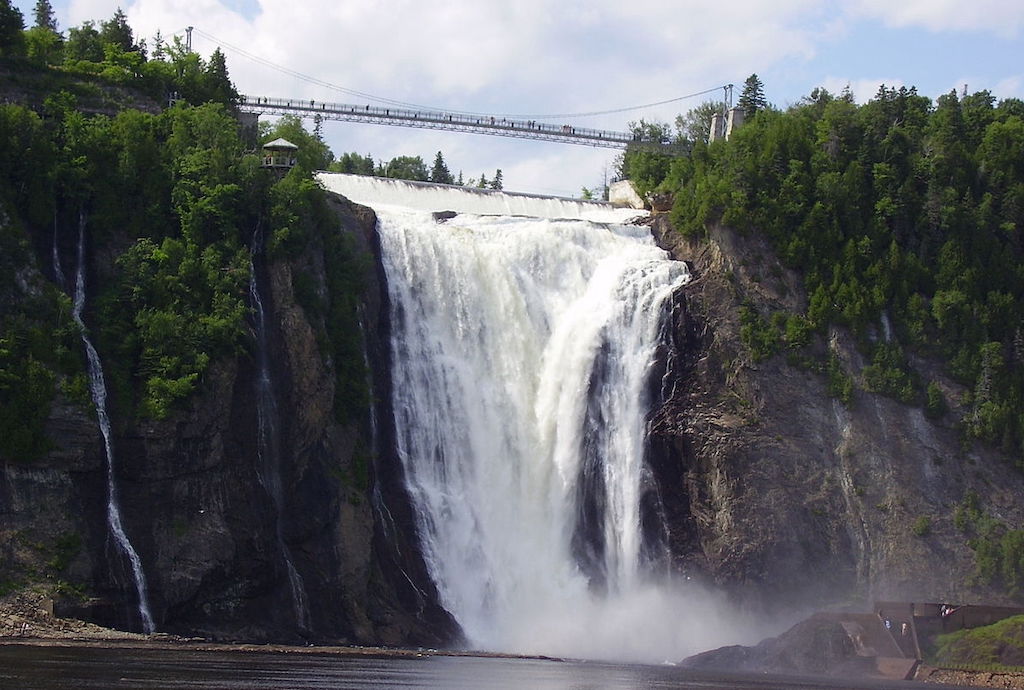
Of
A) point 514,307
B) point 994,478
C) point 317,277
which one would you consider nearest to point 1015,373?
point 994,478

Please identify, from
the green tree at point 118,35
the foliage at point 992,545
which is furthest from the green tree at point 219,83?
the foliage at point 992,545

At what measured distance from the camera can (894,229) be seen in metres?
108

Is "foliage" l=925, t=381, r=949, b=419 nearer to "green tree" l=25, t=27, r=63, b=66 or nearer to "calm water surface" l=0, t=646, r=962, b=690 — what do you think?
"calm water surface" l=0, t=646, r=962, b=690

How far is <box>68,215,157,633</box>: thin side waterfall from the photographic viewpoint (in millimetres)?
75875

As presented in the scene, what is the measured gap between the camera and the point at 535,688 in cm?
6544

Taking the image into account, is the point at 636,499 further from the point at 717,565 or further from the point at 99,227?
the point at 99,227

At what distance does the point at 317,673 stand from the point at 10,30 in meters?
43.8

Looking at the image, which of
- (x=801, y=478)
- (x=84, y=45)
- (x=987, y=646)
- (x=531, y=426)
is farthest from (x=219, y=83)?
(x=987, y=646)

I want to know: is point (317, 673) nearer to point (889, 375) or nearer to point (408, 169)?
point (889, 375)

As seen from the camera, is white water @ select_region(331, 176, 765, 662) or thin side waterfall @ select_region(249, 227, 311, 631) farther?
white water @ select_region(331, 176, 765, 662)

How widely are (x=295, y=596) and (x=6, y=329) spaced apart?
58.8 ft

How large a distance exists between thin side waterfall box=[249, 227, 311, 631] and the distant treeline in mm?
30121

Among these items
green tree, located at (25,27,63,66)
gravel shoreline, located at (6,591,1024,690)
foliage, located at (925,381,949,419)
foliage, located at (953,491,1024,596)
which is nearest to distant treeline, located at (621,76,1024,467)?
foliage, located at (925,381,949,419)

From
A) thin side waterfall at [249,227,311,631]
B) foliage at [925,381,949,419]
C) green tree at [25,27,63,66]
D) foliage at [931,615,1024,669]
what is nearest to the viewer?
thin side waterfall at [249,227,311,631]
